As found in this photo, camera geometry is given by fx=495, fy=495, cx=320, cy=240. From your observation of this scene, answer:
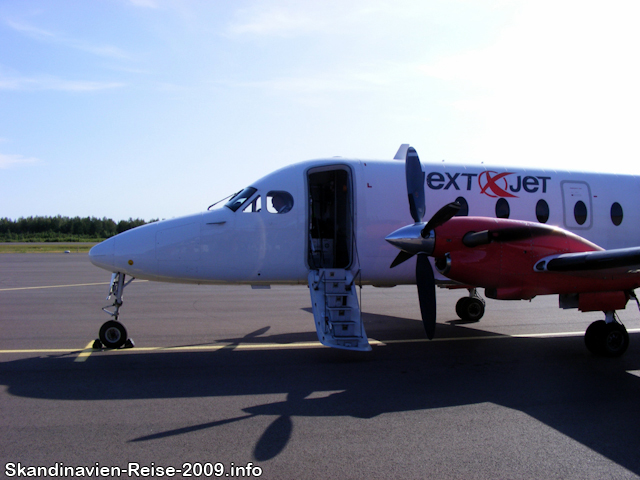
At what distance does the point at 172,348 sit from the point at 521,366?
593 centimetres

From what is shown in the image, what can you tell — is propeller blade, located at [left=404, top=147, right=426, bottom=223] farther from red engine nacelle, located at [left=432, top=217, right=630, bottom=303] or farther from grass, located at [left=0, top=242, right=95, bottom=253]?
grass, located at [left=0, top=242, right=95, bottom=253]

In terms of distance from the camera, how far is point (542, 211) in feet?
34.7

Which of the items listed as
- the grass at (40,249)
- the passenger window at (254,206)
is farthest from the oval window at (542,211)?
the grass at (40,249)

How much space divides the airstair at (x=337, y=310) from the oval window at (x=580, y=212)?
17.3ft

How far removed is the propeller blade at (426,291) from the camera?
7.61 m

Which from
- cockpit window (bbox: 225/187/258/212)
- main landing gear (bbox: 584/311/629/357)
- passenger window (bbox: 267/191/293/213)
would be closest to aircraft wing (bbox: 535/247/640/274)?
main landing gear (bbox: 584/311/629/357)

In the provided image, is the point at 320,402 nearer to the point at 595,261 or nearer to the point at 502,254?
the point at 502,254

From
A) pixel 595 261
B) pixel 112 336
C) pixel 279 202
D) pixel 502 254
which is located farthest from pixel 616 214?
pixel 112 336

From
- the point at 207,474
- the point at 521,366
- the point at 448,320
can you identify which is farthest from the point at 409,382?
the point at 448,320

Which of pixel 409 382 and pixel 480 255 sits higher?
pixel 480 255

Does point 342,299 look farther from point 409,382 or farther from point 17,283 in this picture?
point 17,283

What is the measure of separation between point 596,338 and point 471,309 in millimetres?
4034

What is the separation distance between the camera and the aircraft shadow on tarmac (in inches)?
209

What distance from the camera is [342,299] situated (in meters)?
8.71
